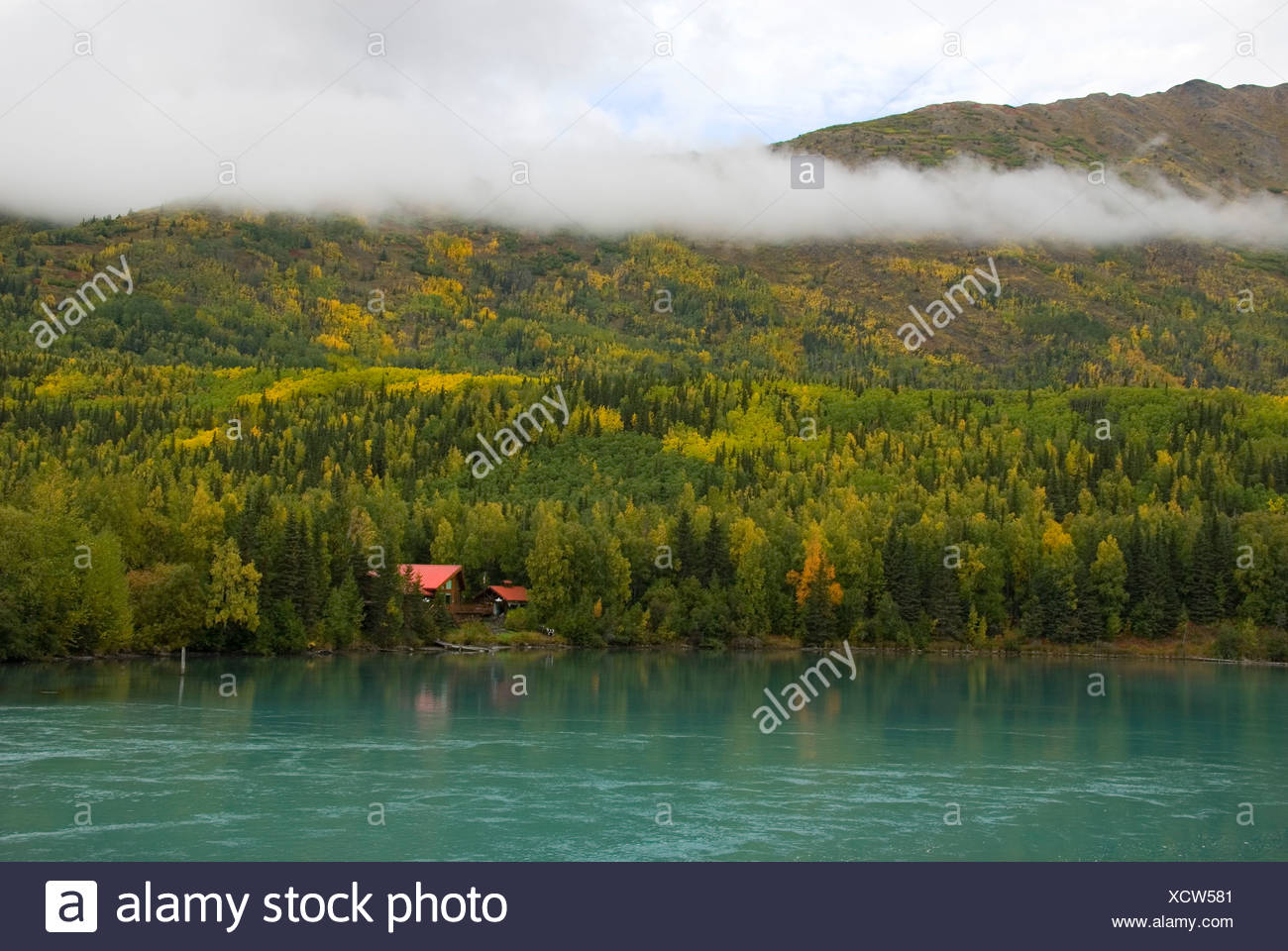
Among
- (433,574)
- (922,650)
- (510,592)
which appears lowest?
(922,650)

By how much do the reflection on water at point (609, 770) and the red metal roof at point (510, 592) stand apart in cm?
4442

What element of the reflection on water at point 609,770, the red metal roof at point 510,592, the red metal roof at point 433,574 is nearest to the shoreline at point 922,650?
the red metal roof at point 510,592

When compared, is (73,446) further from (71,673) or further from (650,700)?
(650,700)

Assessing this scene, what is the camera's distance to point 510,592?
134 metres

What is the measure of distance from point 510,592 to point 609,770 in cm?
8368

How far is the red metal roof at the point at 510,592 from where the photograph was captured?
133 meters

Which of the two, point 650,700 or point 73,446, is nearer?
point 650,700

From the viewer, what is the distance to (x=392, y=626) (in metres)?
111
